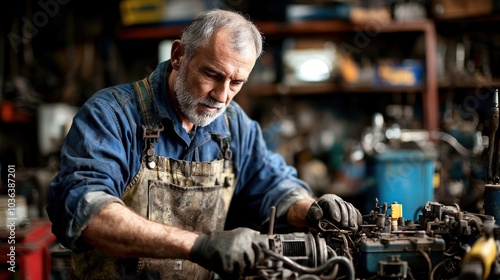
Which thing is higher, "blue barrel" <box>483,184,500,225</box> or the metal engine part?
"blue barrel" <box>483,184,500,225</box>

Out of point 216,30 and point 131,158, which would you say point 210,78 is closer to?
point 216,30

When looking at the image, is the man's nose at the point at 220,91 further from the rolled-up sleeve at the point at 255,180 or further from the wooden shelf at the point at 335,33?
the wooden shelf at the point at 335,33

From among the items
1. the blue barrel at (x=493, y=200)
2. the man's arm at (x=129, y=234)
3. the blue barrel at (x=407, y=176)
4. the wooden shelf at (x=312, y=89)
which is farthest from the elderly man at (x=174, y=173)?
the wooden shelf at (x=312, y=89)

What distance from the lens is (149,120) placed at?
2.03 m

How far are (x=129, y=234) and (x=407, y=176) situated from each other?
2.77 metres

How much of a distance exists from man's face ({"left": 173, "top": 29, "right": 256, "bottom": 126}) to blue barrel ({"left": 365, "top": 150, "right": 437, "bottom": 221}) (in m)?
2.20

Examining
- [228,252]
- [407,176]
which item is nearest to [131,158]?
[228,252]

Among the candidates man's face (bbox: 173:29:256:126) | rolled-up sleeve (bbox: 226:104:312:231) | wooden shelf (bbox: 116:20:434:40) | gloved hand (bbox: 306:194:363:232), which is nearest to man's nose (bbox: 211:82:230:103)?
man's face (bbox: 173:29:256:126)

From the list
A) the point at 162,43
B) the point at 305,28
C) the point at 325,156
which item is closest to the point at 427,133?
the point at 325,156

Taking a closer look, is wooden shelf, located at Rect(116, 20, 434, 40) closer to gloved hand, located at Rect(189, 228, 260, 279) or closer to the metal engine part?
the metal engine part

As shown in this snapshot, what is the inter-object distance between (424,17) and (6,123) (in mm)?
3754

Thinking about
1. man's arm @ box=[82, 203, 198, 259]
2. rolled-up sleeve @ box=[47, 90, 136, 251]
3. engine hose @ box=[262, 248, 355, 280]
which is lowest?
engine hose @ box=[262, 248, 355, 280]

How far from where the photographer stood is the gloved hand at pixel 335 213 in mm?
1876

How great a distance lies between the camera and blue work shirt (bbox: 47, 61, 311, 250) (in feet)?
5.50
